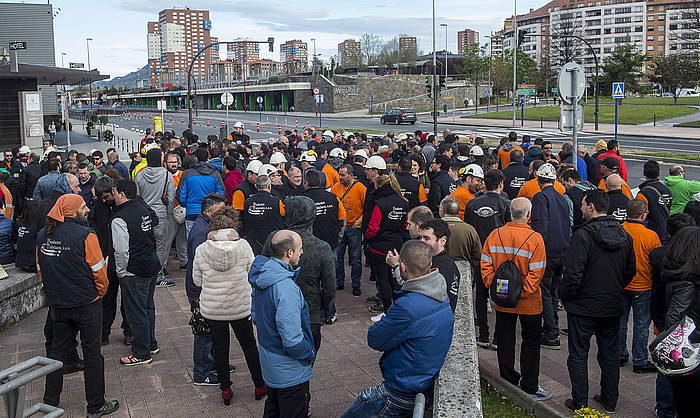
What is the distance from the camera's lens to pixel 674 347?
475 cm

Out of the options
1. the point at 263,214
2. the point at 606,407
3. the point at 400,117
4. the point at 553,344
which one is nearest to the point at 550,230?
the point at 553,344

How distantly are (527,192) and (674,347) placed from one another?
181 inches

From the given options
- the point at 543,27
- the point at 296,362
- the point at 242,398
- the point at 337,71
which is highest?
the point at 543,27

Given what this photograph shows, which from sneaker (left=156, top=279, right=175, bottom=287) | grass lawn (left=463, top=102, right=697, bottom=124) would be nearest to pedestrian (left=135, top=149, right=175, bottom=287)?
sneaker (left=156, top=279, right=175, bottom=287)

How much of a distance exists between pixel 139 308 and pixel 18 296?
2887 mm

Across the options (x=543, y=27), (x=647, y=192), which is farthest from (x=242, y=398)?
(x=543, y=27)

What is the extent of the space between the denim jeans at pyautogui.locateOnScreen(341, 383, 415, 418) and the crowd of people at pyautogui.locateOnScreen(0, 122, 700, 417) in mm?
14

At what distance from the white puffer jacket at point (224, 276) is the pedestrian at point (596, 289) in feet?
9.54

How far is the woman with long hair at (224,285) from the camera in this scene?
19.4 feet

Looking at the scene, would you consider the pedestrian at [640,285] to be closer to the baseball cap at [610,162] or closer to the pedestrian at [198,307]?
Answer: the baseball cap at [610,162]

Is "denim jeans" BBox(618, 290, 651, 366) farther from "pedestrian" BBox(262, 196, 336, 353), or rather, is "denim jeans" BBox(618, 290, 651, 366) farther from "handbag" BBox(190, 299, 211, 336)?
"handbag" BBox(190, 299, 211, 336)

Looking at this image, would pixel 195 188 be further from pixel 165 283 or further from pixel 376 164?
pixel 376 164

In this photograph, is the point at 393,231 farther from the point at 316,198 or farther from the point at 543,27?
the point at 543,27

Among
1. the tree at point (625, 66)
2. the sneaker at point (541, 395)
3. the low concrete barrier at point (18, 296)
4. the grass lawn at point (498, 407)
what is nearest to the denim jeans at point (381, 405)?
the grass lawn at point (498, 407)
